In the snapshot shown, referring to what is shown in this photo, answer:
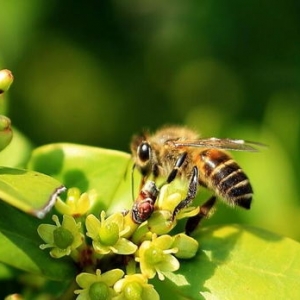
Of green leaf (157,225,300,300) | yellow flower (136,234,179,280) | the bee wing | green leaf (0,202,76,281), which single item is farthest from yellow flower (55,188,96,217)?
the bee wing

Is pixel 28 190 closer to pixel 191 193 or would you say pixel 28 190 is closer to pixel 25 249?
pixel 25 249

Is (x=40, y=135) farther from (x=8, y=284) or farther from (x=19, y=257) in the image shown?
(x=19, y=257)

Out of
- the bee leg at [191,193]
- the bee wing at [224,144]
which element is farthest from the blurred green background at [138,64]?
the bee leg at [191,193]

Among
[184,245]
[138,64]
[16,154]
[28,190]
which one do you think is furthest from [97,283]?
[138,64]

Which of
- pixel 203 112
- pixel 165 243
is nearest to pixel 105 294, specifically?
pixel 165 243

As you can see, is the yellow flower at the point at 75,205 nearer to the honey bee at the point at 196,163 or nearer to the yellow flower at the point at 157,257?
the yellow flower at the point at 157,257

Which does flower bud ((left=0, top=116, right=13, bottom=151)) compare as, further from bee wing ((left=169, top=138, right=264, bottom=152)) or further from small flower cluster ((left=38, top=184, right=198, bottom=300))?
bee wing ((left=169, top=138, right=264, bottom=152))
